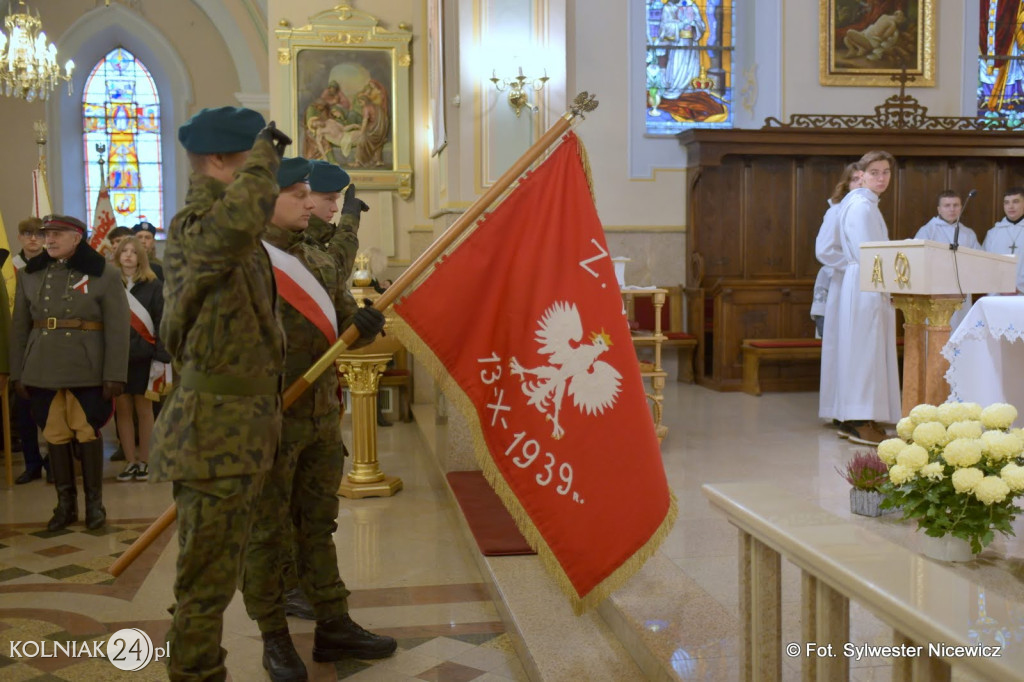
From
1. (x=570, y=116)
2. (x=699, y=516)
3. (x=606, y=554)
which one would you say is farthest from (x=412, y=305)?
(x=699, y=516)

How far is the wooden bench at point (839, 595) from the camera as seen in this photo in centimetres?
139

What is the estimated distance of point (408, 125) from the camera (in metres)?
10.5

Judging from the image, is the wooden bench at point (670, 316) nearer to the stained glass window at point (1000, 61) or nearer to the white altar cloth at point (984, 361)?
the stained glass window at point (1000, 61)

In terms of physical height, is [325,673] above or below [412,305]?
below

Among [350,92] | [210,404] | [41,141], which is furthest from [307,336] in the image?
[41,141]

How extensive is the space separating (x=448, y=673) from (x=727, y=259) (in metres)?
8.28

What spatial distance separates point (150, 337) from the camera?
6.54 metres

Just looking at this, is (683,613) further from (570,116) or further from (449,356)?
(570,116)

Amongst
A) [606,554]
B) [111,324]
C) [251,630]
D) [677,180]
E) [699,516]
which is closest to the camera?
[606,554]

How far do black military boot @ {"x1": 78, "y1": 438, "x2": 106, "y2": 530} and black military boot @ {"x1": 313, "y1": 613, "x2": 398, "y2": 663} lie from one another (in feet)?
7.95

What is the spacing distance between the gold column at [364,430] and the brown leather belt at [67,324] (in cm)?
142

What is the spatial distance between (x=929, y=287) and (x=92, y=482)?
15.8ft

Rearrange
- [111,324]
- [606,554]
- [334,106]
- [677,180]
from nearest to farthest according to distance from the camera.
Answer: [606,554]
[111,324]
[334,106]
[677,180]

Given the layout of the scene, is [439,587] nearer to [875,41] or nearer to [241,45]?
[875,41]
